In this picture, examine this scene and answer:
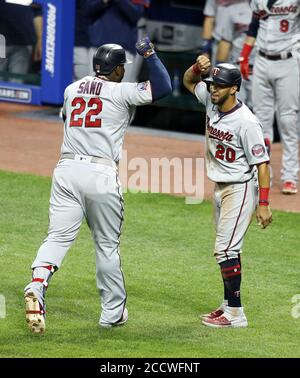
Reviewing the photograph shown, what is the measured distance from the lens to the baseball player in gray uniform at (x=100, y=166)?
802 cm

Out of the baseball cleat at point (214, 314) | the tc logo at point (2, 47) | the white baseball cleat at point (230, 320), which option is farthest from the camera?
the tc logo at point (2, 47)

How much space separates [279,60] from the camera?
39.9 feet

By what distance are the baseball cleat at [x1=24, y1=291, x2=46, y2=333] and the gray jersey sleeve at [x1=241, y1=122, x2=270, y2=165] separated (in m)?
1.71

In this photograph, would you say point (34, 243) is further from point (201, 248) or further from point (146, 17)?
point (146, 17)

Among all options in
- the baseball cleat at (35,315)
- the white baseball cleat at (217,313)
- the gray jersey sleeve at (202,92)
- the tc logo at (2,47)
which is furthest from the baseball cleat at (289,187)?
the baseball cleat at (35,315)

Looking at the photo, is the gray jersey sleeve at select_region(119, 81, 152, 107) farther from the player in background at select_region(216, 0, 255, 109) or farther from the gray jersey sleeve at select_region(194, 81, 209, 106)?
the player in background at select_region(216, 0, 255, 109)

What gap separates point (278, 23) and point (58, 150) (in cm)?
319

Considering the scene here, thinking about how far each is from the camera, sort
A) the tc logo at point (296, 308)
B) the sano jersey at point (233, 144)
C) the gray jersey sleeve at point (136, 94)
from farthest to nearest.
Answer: the tc logo at point (296, 308) < the sano jersey at point (233, 144) < the gray jersey sleeve at point (136, 94)

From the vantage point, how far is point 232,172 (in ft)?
27.3

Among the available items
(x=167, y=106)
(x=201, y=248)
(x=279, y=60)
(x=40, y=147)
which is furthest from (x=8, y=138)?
(x=201, y=248)

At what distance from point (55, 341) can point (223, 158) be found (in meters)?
1.67

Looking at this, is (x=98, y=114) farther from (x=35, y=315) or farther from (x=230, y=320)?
(x=230, y=320)

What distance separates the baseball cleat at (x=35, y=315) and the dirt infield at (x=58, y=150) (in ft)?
15.2

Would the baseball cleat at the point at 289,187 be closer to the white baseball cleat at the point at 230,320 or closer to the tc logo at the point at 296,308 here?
the tc logo at the point at 296,308
